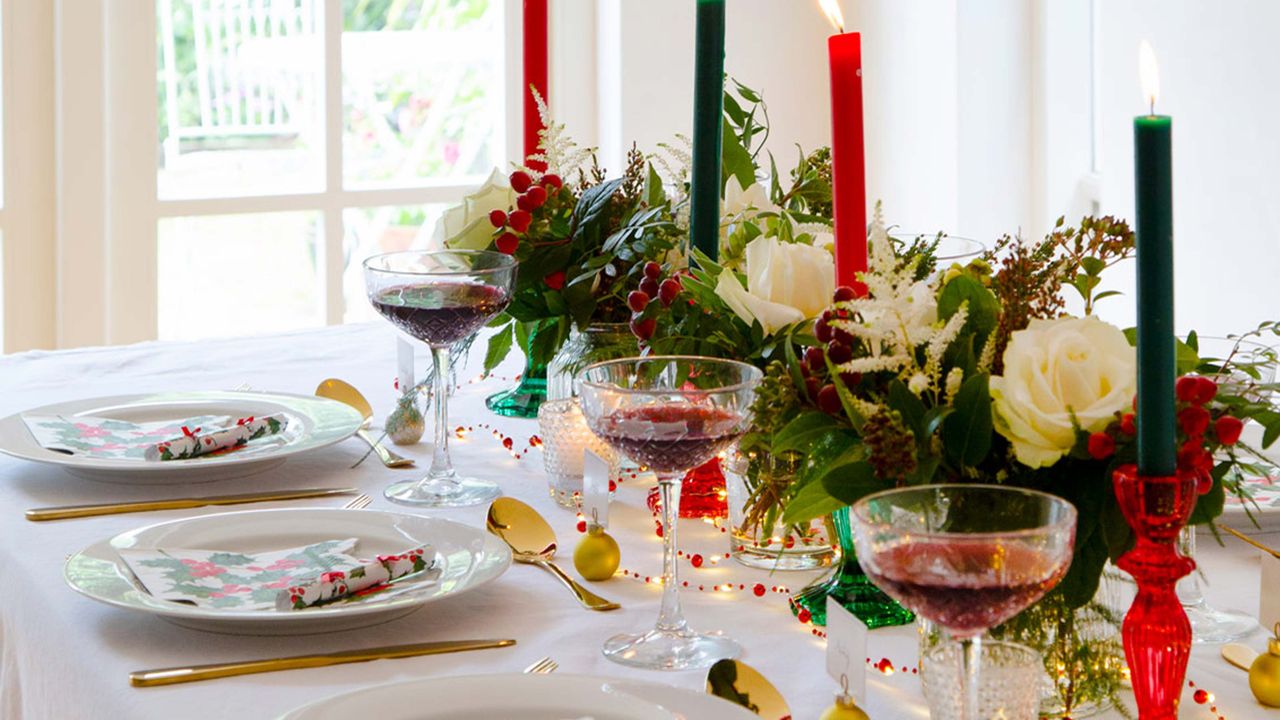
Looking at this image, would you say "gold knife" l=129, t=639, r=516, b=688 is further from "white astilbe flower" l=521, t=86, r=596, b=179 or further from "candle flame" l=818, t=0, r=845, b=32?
"white astilbe flower" l=521, t=86, r=596, b=179

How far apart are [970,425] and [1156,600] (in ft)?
0.40

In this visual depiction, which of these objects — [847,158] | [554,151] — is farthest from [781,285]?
[554,151]

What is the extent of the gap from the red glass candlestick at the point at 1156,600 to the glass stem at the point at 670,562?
10.0 inches

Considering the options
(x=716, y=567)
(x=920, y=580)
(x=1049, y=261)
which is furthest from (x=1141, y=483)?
(x=716, y=567)

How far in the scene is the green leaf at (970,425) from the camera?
2.43 ft

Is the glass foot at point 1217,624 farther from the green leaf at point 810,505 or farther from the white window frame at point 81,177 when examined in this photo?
the white window frame at point 81,177

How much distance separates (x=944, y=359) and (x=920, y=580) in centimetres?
22

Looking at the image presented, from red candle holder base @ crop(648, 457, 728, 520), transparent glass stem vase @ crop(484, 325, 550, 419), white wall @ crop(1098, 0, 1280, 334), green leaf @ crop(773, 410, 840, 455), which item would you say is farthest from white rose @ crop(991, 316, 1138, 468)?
white wall @ crop(1098, 0, 1280, 334)

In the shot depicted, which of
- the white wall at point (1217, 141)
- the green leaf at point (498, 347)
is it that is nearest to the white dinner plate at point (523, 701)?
the green leaf at point (498, 347)

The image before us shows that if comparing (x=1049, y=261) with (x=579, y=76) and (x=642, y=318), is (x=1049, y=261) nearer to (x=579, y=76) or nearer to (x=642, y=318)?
(x=642, y=318)

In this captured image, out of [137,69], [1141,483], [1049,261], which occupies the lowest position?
[1141,483]

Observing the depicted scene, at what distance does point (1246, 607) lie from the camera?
940 millimetres

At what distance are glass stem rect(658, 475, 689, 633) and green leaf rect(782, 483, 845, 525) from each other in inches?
2.7

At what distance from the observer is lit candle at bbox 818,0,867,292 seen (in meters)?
0.91
